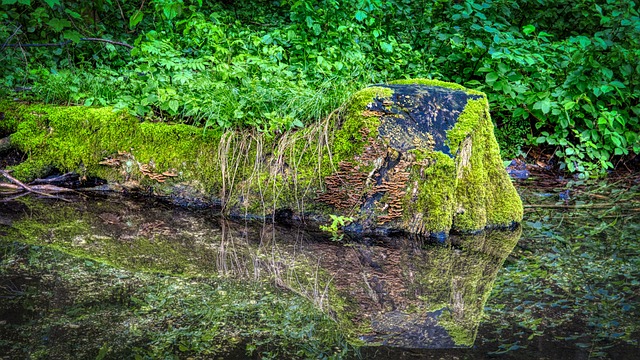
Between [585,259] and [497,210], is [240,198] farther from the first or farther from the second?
[585,259]

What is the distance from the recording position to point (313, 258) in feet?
13.4

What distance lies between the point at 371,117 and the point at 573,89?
3.22 meters

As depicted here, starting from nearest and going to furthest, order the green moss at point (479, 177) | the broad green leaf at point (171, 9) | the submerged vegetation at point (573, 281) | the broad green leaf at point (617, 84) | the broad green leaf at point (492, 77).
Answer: the submerged vegetation at point (573, 281) → the green moss at point (479, 177) → the broad green leaf at point (171, 9) → the broad green leaf at point (617, 84) → the broad green leaf at point (492, 77)

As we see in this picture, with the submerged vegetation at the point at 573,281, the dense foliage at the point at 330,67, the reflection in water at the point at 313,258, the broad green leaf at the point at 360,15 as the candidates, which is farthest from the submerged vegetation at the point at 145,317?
the broad green leaf at the point at 360,15

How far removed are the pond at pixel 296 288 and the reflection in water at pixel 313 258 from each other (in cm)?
1

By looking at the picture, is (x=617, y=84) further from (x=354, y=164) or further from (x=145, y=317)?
(x=145, y=317)

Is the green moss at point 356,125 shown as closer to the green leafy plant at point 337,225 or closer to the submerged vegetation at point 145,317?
the green leafy plant at point 337,225

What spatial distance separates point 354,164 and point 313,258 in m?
1.02

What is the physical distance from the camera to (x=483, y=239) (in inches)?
182

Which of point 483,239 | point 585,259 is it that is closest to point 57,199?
point 483,239

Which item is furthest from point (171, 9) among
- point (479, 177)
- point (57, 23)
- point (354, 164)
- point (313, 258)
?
point (479, 177)

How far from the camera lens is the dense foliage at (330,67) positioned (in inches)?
210

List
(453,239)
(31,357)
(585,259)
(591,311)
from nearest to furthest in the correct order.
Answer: (31,357), (591,311), (585,259), (453,239)

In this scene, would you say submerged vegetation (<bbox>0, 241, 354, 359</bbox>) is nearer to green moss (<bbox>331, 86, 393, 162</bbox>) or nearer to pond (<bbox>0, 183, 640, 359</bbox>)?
pond (<bbox>0, 183, 640, 359</bbox>)
